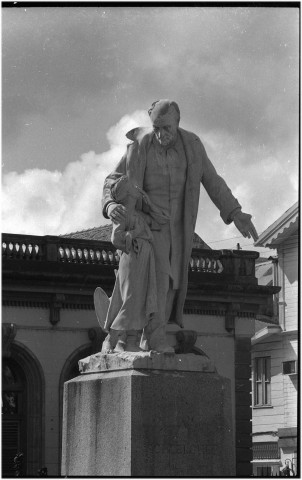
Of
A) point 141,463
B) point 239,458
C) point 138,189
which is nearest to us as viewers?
point 141,463

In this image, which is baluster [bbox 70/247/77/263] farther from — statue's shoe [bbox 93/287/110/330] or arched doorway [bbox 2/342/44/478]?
statue's shoe [bbox 93/287/110/330]

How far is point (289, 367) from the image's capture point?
2016 inches

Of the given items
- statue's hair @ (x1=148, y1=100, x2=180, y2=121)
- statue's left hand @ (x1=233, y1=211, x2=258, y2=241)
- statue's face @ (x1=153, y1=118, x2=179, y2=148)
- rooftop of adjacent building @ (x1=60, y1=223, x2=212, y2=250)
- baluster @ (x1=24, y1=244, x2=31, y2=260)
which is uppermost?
rooftop of adjacent building @ (x1=60, y1=223, x2=212, y2=250)

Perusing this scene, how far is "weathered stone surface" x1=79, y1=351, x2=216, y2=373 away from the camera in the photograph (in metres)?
13.2

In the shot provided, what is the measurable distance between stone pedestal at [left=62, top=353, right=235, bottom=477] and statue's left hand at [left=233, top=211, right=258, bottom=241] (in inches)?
49.6

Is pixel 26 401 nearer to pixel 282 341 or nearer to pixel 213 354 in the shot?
pixel 213 354

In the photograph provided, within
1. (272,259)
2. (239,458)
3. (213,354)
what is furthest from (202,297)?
(272,259)

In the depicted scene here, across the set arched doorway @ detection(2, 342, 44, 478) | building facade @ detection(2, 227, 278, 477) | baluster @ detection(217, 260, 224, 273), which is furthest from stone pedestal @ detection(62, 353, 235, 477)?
baluster @ detection(217, 260, 224, 273)

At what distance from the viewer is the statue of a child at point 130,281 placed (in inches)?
531

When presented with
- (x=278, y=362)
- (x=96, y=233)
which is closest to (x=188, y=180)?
(x=96, y=233)

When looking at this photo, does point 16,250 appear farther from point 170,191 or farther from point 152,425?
point 152,425

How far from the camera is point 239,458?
39.0m

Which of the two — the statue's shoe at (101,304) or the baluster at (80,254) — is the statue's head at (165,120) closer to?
the statue's shoe at (101,304)

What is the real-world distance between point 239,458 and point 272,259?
14.2m
